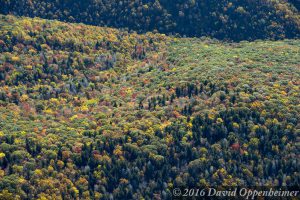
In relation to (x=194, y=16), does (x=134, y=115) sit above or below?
below

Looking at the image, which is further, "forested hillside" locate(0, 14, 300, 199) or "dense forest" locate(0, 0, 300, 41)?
"dense forest" locate(0, 0, 300, 41)

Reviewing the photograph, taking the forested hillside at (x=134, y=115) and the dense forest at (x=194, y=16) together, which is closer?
the forested hillside at (x=134, y=115)

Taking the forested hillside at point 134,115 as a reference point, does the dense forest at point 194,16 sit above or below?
above

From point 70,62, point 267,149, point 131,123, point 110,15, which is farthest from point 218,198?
point 110,15

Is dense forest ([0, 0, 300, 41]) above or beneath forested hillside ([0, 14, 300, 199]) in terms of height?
above
